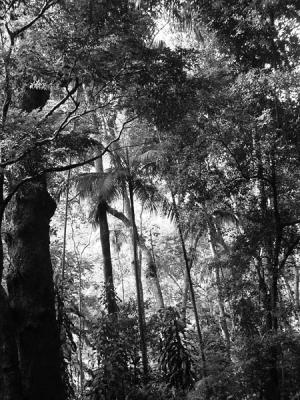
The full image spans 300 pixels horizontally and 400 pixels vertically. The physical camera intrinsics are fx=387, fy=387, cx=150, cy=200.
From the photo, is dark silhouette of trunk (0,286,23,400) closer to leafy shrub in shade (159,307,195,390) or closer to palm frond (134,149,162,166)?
leafy shrub in shade (159,307,195,390)

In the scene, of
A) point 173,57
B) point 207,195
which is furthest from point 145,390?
point 173,57

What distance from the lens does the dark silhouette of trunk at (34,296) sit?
198 inches

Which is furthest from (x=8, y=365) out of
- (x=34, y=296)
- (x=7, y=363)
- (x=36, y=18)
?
(x=36, y=18)

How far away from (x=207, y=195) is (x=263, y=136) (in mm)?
1670

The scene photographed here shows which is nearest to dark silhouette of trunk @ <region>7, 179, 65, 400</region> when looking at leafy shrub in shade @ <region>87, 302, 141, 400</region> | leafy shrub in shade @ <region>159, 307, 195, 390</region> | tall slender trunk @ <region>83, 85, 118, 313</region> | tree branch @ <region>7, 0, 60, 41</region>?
leafy shrub in shade @ <region>87, 302, 141, 400</region>

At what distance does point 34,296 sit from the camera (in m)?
5.29

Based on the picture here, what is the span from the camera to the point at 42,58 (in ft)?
14.3

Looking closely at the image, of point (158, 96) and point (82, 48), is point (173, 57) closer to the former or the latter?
point (158, 96)

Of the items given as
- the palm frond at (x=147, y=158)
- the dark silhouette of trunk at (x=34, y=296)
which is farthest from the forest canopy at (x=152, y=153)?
the palm frond at (x=147, y=158)

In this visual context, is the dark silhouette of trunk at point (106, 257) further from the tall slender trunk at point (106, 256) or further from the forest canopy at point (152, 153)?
the forest canopy at point (152, 153)

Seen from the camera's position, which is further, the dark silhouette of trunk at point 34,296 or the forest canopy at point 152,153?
the dark silhouette of trunk at point 34,296

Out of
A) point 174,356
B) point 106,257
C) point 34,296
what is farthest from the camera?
point 106,257

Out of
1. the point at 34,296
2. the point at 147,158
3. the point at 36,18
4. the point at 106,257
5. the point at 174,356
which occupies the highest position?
the point at 147,158

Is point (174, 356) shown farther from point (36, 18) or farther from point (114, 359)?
point (36, 18)
